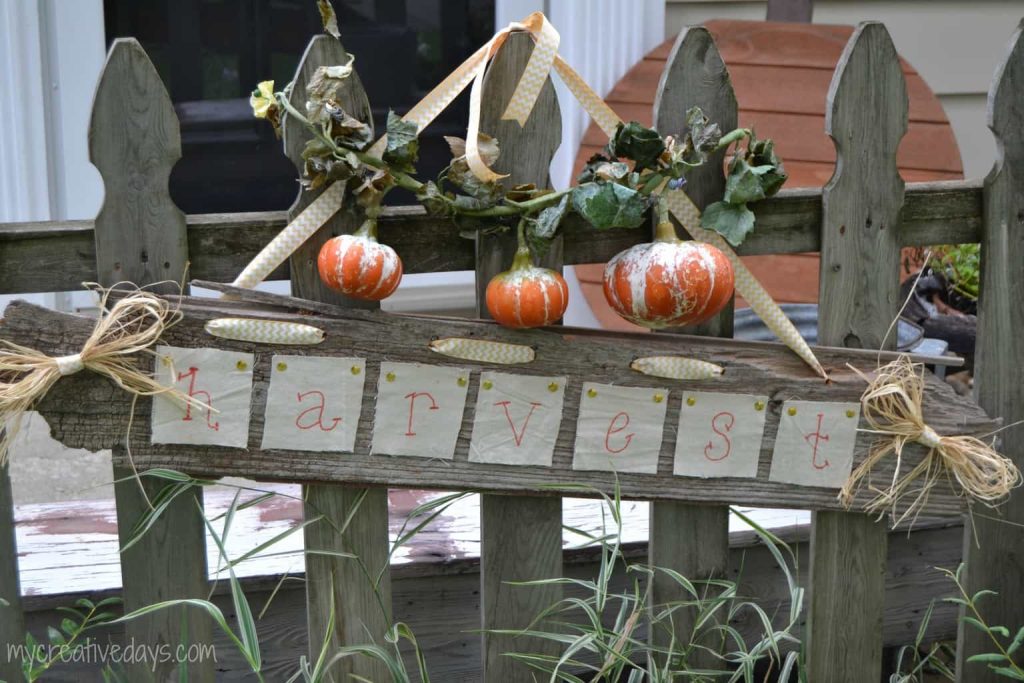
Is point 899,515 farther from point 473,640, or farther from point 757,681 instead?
point 473,640

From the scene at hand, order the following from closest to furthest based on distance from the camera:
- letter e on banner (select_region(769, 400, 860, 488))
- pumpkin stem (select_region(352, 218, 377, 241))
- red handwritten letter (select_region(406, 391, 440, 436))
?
pumpkin stem (select_region(352, 218, 377, 241)) < red handwritten letter (select_region(406, 391, 440, 436)) < letter e on banner (select_region(769, 400, 860, 488))

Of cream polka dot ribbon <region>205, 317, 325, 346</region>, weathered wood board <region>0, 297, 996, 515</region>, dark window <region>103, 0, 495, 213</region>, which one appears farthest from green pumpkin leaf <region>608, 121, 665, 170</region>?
dark window <region>103, 0, 495, 213</region>

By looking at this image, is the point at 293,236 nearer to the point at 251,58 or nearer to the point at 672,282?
the point at 672,282

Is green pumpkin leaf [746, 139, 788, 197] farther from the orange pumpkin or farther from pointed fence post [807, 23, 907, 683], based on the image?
the orange pumpkin

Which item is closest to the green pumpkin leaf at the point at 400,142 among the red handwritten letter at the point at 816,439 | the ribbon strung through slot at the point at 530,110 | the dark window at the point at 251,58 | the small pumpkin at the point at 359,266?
the ribbon strung through slot at the point at 530,110

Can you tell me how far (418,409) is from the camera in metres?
1.82

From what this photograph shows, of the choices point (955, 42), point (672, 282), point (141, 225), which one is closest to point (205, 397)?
point (141, 225)

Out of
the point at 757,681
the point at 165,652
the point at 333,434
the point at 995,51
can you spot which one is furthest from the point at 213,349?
the point at 995,51

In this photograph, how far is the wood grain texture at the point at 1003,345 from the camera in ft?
6.54

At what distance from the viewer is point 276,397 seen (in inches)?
70.0

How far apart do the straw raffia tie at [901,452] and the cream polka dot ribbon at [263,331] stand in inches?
37.1

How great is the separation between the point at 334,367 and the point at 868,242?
0.94m

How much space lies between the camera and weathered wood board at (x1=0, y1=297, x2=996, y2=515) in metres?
1.73

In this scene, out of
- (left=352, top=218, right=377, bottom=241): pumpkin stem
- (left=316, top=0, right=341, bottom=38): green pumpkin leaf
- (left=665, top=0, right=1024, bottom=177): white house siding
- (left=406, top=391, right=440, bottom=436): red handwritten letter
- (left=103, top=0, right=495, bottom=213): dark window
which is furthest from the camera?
(left=665, top=0, right=1024, bottom=177): white house siding
